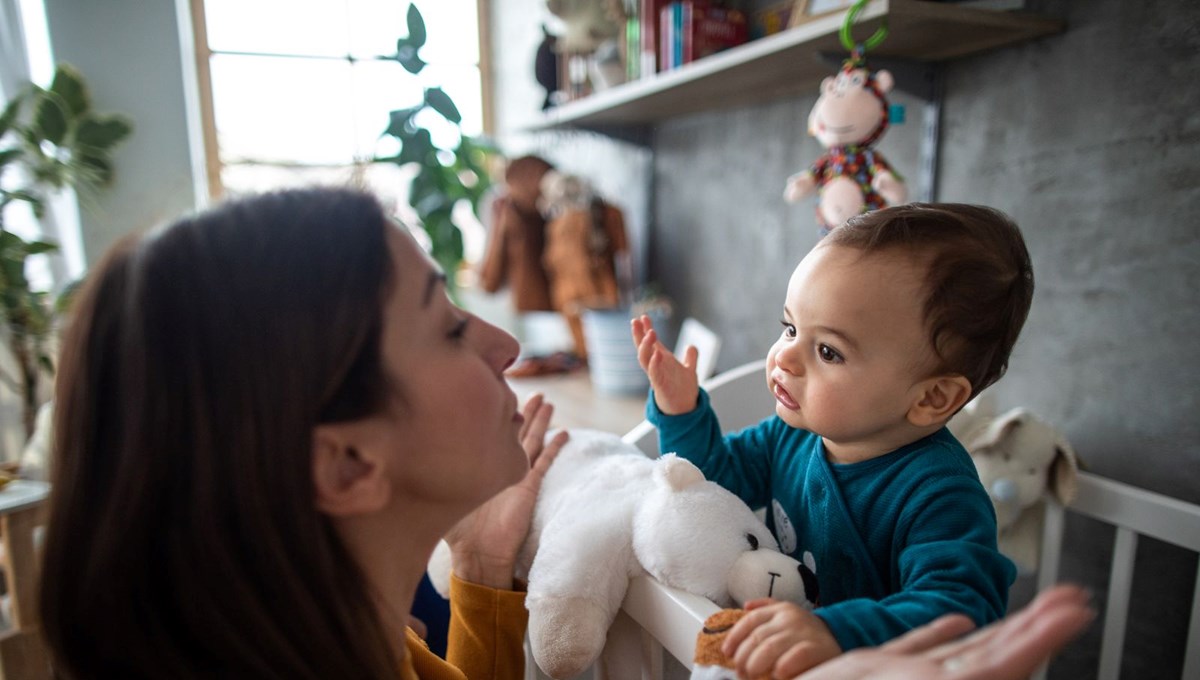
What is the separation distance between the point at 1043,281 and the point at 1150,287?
0.14 metres

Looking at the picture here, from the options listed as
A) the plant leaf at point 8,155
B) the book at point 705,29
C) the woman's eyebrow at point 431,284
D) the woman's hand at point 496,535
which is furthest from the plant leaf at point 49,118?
the woman's eyebrow at point 431,284

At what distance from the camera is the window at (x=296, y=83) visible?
108 inches

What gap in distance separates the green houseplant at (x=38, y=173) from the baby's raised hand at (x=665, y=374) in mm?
1720

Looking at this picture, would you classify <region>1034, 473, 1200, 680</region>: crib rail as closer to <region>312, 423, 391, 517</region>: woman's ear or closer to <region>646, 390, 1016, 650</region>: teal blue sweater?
<region>646, 390, 1016, 650</region>: teal blue sweater

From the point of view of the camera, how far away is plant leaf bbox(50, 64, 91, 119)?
6.42ft

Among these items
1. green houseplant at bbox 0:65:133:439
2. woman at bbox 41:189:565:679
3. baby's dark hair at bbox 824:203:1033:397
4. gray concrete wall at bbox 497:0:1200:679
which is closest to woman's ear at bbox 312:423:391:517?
Answer: woman at bbox 41:189:565:679

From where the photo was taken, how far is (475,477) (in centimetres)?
55

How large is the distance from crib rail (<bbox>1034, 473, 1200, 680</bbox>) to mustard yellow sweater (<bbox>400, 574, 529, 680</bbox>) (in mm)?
745

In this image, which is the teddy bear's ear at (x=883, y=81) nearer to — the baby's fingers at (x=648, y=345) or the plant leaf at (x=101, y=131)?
the baby's fingers at (x=648, y=345)

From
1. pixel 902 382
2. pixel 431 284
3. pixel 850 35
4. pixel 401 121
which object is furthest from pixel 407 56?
pixel 902 382

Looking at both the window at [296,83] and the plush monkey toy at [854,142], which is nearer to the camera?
the plush monkey toy at [854,142]

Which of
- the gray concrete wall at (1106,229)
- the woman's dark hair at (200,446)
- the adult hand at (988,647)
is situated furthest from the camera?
the gray concrete wall at (1106,229)

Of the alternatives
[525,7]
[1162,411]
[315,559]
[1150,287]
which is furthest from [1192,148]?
[525,7]

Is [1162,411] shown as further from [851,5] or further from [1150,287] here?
[851,5]
